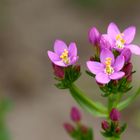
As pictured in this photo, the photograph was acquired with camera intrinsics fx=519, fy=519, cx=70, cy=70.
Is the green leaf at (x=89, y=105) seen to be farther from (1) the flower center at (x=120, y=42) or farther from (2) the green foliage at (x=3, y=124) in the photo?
(2) the green foliage at (x=3, y=124)

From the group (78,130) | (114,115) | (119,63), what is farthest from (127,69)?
(78,130)

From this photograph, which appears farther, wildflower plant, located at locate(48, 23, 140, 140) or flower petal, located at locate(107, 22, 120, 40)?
flower petal, located at locate(107, 22, 120, 40)

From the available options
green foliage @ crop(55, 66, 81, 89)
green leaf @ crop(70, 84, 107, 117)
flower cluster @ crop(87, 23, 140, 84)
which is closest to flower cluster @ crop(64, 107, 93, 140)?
green leaf @ crop(70, 84, 107, 117)

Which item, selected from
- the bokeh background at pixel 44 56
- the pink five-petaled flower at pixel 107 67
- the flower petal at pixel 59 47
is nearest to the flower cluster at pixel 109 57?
the pink five-petaled flower at pixel 107 67

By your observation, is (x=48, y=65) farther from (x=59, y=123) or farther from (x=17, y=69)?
(x=59, y=123)

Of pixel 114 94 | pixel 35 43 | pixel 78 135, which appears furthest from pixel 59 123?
pixel 114 94

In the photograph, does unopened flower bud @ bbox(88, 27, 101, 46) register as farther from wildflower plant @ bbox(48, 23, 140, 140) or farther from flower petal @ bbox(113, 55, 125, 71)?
flower petal @ bbox(113, 55, 125, 71)

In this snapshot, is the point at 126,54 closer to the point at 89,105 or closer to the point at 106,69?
the point at 106,69
